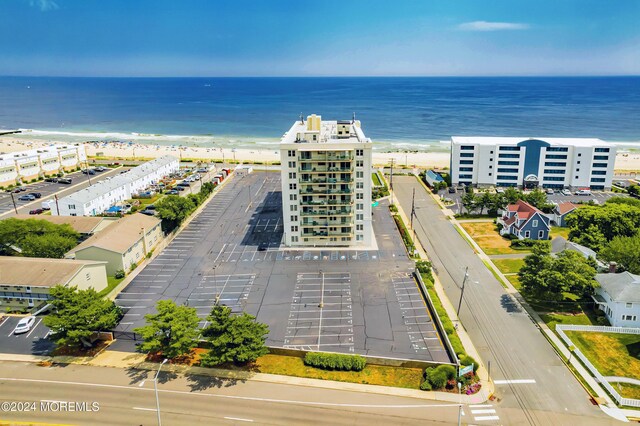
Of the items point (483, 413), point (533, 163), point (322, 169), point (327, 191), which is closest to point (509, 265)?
point (327, 191)

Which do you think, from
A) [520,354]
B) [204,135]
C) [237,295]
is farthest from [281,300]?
[204,135]

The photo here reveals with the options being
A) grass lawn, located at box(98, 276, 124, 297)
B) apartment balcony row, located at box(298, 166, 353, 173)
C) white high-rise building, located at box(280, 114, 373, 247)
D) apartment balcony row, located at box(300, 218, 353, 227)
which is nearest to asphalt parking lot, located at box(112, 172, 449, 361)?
grass lawn, located at box(98, 276, 124, 297)

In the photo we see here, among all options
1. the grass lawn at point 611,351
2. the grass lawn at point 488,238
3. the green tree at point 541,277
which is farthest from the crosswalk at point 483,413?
the grass lawn at point 488,238

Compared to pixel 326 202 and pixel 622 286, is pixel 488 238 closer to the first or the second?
pixel 622 286

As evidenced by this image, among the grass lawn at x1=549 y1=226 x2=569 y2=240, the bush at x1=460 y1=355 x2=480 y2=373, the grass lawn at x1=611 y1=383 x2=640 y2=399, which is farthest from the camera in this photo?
the grass lawn at x1=549 y1=226 x2=569 y2=240

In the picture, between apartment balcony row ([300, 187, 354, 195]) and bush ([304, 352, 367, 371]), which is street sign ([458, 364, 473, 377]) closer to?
bush ([304, 352, 367, 371])
